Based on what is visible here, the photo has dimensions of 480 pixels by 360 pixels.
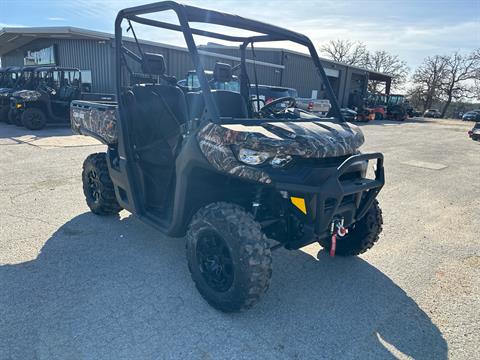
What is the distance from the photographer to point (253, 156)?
227 cm

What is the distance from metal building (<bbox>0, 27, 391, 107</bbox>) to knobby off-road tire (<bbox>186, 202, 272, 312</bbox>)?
8.54 m

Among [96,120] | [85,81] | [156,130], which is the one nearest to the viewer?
[156,130]

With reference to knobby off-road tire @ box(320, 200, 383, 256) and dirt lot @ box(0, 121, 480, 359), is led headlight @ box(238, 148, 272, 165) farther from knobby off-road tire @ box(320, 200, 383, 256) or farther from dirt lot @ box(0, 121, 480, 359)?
knobby off-road tire @ box(320, 200, 383, 256)

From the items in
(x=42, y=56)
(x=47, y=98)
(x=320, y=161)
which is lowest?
(x=47, y=98)

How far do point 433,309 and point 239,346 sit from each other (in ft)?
5.20

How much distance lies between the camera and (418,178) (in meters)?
7.30

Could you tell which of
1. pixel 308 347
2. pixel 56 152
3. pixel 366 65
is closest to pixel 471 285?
pixel 308 347

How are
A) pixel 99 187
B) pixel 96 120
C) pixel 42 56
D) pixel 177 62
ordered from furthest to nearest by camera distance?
1. pixel 42 56
2. pixel 177 62
3. pixel 99 187
4. pixel 96 120

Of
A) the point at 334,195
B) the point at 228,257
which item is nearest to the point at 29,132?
the point at 228,257

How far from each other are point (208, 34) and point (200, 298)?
2.52 meters

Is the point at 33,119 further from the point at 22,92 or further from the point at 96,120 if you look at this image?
the point at 96,120

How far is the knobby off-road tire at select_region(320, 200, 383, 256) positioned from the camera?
10.6ft

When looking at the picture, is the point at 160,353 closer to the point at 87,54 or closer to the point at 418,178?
the point at 418,178

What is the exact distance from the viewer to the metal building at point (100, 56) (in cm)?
1677
